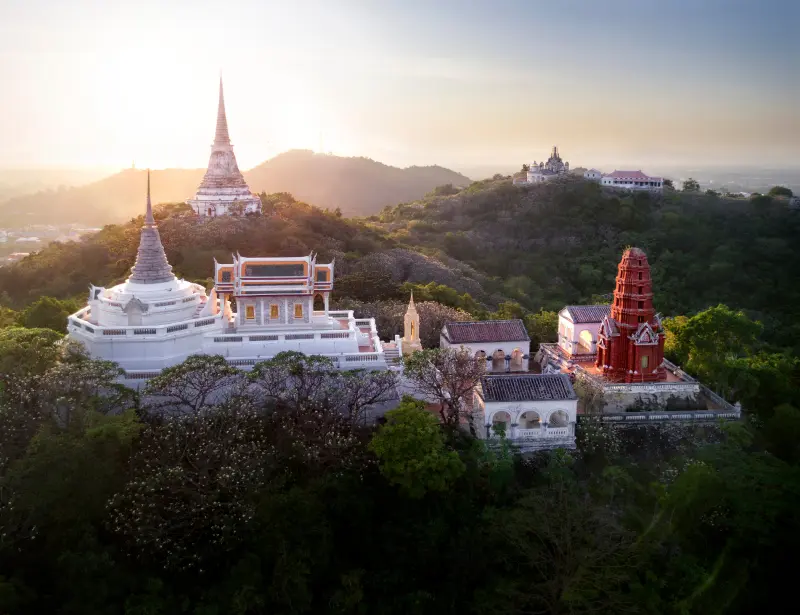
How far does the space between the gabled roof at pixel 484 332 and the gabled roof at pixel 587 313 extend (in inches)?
108

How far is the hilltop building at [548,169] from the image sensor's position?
102 m

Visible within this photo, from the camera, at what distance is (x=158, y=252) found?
1072 inches

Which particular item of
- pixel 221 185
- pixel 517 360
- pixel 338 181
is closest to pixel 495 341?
pixel 517 360

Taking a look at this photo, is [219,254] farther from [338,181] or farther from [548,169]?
→ [338,181]

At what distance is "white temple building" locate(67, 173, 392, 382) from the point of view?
24761 mm

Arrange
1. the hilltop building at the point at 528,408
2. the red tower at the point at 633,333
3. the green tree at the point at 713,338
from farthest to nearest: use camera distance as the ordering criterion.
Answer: the green tree at the point at 713,338 < the red tower at the point at 633,333 < the hilltop building at the point at 528,408

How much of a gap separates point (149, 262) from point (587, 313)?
20.5m

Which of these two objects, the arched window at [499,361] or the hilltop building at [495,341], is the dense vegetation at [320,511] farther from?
the arched window at [499,361]

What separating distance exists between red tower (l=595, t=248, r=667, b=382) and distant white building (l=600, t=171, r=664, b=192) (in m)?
73.1

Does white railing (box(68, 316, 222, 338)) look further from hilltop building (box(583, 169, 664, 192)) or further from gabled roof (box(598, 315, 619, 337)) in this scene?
hilltop building (box(583, 169, 664, 192))

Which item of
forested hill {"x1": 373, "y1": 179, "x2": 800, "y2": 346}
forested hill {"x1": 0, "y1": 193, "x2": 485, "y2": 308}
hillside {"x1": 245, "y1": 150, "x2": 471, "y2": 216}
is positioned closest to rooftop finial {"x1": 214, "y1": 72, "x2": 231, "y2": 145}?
forested hill {"x1": 0, "y1": 193, "x2": 485, "y2": 308}

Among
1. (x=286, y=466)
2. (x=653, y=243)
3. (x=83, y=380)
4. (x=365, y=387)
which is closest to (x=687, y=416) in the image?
(x=365, y=387)

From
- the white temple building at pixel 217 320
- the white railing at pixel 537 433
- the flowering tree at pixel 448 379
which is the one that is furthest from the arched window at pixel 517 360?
the white railing at pixel 537 433

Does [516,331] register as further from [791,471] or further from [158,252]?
[158,252]
